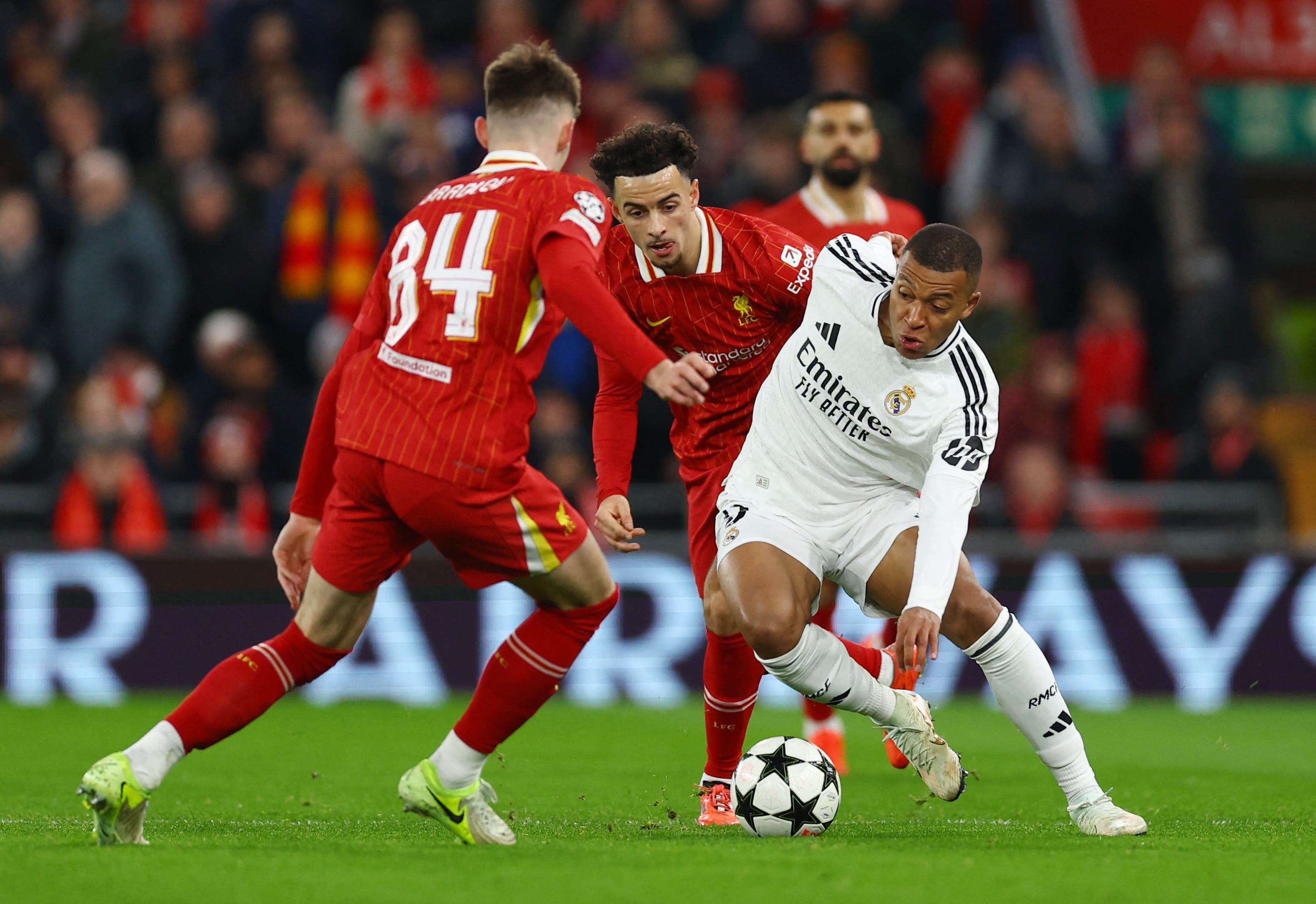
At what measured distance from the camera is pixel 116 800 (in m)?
4.81

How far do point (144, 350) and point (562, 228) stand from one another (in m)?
7.63

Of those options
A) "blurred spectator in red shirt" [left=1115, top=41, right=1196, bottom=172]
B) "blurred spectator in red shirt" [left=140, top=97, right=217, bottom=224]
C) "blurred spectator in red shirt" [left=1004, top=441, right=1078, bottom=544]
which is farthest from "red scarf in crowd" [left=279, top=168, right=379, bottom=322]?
"blurred spectator in red shirt" [left=1115, top=41, right=1196, bottom=172]

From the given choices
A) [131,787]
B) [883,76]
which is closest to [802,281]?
[131,787]

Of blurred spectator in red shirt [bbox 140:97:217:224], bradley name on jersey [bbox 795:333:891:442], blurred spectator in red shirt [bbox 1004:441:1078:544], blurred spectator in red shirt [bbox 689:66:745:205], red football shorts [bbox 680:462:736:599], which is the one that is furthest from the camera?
blurred spectator in red shirt [bbox 140:97:217:224]

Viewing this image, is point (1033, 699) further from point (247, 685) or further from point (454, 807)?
point (247, 685)

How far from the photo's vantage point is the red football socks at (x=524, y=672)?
17.1 feet

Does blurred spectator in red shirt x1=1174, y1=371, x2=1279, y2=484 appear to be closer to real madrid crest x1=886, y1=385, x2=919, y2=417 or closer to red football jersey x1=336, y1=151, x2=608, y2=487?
real madrid crest x1=886, y1=385, x2=919, y2=417

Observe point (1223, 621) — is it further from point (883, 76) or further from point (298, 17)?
point (298, 17)

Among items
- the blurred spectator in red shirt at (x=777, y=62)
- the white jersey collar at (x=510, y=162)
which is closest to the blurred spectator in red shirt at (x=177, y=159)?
the blurred spectator in red shirt at (x=777, y=62)

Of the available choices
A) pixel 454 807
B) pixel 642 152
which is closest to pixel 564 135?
pixel 642 152

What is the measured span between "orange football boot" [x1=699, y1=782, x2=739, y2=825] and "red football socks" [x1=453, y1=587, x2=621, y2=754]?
102cm

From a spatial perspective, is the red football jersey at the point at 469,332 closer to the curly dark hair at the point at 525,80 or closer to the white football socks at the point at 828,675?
the curly dark hair at the point at 525,80

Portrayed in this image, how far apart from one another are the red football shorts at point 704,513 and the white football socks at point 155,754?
1999mm

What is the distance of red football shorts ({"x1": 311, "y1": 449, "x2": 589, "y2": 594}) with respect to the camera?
5004 mm
